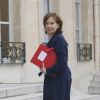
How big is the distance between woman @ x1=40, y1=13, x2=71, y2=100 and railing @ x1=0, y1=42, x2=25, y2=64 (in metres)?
7.04

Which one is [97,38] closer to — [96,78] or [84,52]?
[84,52]

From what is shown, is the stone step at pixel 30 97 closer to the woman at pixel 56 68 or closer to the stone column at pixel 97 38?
the woman at pixel 56 68

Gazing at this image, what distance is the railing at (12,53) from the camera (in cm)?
1279

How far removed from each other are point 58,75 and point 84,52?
1074cm

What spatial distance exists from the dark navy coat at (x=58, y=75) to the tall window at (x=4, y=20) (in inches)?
306

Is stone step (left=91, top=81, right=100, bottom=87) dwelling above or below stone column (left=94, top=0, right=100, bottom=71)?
below

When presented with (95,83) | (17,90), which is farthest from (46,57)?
(95,83)

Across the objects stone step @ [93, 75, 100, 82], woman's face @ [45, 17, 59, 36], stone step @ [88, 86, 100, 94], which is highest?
woman's face @ [45, 17, 59, 36]

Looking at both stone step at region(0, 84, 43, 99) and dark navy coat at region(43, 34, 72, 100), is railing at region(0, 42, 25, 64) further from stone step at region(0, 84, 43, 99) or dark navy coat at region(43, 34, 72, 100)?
dark navy coat at region(43, 34, 72, 100)

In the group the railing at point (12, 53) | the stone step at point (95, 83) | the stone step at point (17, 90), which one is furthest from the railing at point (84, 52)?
the stone step at point (17, 90)

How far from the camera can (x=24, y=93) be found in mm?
10836

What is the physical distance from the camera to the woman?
5.54m

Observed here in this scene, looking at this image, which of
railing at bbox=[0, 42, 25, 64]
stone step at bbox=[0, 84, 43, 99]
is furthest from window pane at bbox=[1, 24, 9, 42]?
stone step at bbox=[0, 84, 43, 99]

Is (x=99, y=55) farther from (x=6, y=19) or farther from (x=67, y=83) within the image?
(x=67, y=83)
